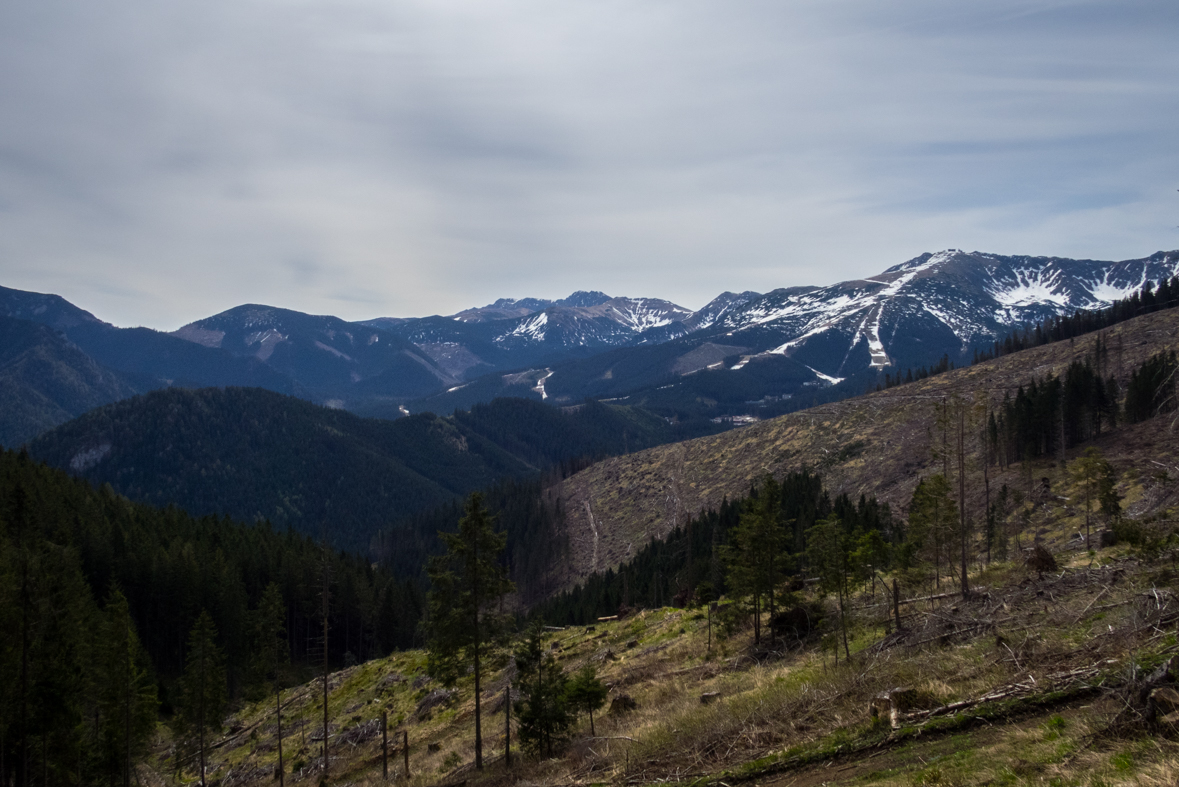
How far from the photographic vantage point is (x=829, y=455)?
124 metres

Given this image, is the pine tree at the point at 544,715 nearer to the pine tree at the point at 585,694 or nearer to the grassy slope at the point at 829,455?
the pine tree at the point at 585,694

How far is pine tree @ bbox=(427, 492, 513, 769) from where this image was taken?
1156 inches

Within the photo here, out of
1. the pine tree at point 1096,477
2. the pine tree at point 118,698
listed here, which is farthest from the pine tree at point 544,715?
the pine tree at point 1096,477

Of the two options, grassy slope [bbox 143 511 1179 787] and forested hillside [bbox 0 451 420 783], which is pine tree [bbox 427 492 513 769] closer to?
grassy slope [bbox 143 511 1179 787]

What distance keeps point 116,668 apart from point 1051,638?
1902 inches

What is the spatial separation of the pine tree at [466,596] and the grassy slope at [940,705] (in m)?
4.86

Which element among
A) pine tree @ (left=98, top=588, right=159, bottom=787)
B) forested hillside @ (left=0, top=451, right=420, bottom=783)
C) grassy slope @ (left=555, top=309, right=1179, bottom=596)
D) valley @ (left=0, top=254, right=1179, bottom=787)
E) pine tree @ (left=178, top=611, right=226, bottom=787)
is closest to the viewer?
valley @ (left=0, top=254, right=1179, bottom=787)

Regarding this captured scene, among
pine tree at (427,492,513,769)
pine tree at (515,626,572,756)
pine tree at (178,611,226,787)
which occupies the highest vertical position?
pine tree at (427,492,513,769)

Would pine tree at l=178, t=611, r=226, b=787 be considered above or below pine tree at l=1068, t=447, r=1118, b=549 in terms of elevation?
below

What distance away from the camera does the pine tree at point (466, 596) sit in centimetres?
2938

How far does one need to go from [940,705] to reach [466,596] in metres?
21.3

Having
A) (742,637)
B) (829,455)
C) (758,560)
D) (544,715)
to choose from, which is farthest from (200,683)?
(829,455)

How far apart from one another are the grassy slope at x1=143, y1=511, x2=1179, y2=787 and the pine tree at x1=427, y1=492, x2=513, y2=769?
15.9 feet

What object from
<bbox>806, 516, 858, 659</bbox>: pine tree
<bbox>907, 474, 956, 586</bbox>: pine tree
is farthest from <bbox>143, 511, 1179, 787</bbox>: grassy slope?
<bbox>907, 474, 956, 586</bbox>: pine tree
